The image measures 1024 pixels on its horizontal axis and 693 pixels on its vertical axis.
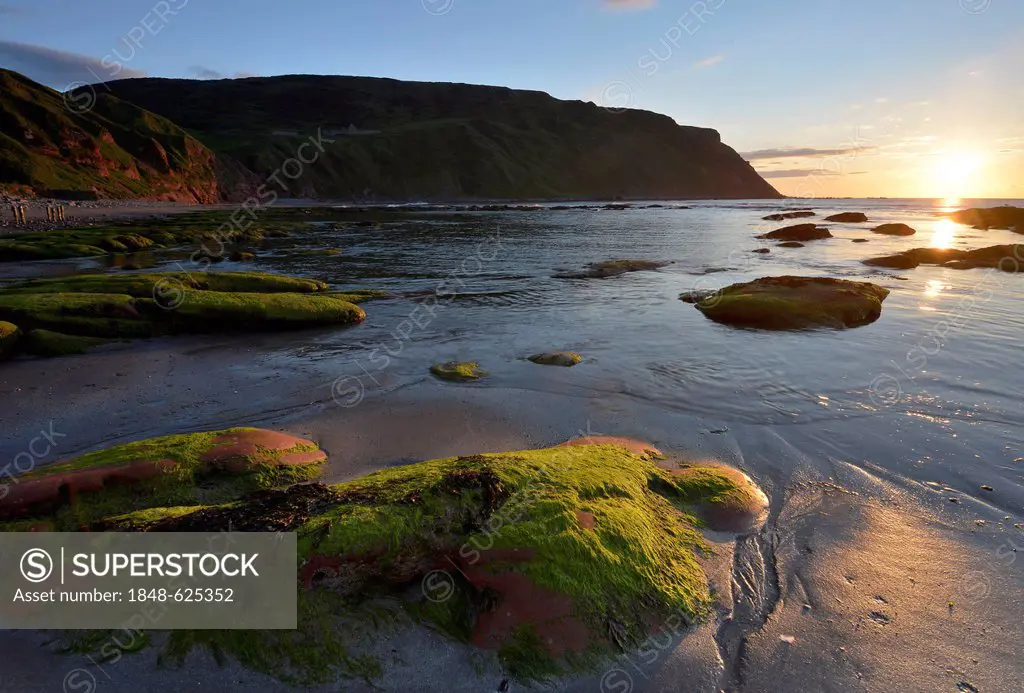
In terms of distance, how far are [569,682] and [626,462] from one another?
10.5 ft

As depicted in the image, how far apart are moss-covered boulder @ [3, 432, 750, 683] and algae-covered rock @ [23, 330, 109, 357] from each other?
825cm

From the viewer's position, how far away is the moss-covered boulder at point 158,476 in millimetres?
5184

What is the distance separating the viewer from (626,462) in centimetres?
677

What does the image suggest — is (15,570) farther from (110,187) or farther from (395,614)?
(110,187)

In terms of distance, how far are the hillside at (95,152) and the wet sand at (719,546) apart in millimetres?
74165

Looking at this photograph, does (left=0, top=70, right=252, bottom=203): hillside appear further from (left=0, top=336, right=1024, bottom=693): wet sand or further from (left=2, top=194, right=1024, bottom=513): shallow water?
(left=0, top=336, right=1024, bottom=693): wet sand

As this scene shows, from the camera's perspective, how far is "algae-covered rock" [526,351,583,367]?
1247 cm

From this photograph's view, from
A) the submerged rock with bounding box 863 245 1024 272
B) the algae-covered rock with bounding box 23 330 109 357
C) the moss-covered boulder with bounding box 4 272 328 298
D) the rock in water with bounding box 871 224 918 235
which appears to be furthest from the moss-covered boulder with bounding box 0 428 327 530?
the rock in water with bounding box 871 224 918 235

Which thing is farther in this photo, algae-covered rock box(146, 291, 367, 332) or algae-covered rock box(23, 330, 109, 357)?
algae-covered rock box(146, 291, 367, 332)

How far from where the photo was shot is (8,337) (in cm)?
1196

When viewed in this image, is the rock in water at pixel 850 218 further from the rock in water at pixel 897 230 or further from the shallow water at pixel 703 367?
the shallow water at pixel 703 367

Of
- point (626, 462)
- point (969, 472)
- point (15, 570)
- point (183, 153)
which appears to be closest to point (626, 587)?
point (626, 462)

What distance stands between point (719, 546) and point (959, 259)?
35666 mm

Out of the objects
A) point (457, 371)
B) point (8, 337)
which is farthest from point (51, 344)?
point (457, 371)
